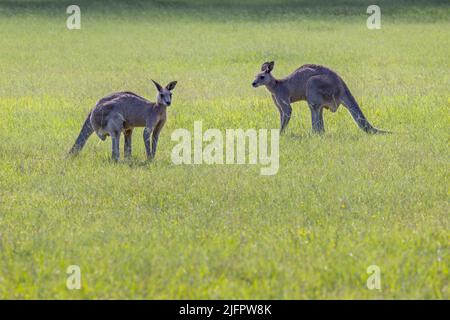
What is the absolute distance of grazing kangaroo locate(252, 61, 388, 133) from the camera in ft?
45.4

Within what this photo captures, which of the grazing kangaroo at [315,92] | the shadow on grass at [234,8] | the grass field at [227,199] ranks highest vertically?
the shadow on grass at [234,8]

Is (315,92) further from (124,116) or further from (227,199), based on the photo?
(227,199)

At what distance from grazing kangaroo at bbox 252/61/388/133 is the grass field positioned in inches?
10.9

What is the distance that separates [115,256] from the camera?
301 inches

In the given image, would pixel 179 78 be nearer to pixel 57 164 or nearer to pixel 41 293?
pixel 57 164

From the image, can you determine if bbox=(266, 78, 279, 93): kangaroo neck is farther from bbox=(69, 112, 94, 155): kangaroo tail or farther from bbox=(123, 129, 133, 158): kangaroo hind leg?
bbox=(69, 112, 94, 155): kangaroo tail

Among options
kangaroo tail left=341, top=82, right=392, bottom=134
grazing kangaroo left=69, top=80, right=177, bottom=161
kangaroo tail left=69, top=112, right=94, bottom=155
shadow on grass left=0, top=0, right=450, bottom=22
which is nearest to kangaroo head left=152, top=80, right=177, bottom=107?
grazing kangaroo left=69, top=80, right=177, bottom=161

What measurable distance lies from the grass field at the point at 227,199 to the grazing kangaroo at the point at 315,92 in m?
0.28

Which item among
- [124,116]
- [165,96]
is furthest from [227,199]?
[124,116]

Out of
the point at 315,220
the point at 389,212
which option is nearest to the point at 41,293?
the point at 315,220

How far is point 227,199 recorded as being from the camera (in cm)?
988

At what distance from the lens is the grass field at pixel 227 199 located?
23.4 ft

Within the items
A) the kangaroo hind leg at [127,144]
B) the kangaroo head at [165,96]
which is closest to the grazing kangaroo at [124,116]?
the kangaroo head at [165,96]

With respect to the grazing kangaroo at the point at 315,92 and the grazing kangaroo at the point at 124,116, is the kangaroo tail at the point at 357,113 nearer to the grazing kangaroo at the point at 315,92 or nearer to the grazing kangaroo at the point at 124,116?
the grazing kangaroo at the point at 315,92
